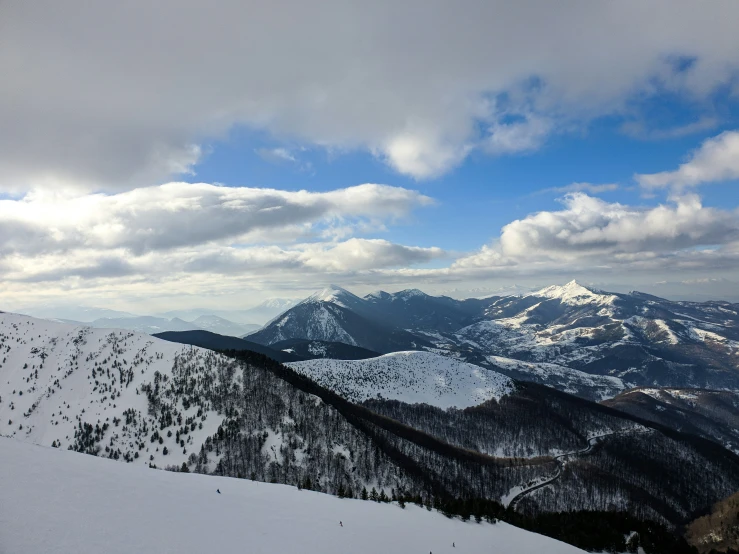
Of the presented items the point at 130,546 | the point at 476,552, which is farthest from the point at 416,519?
the point at 130,546

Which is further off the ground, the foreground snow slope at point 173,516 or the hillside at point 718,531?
the foreground snow slope at point 173,516

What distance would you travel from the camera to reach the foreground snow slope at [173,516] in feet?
105

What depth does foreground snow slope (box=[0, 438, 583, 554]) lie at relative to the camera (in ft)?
105

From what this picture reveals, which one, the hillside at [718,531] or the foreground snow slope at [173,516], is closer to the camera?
the foreground snow slope at [173,516]

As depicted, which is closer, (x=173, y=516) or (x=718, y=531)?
(x=173, y=516)

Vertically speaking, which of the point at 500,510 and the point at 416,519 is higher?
the point at 416,519

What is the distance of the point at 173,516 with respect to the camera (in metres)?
41.3

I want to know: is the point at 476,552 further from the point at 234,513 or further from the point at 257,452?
the point at 257,452

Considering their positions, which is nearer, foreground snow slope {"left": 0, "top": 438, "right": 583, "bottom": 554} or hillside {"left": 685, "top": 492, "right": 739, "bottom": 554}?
foreground snow slope {"left": 0, "top": 438, "right": 583, "bottom": 554}

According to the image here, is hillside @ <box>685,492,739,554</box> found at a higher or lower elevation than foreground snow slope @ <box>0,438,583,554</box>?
lower

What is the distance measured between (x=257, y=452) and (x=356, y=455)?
45.1 metres

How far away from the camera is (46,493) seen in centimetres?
3628

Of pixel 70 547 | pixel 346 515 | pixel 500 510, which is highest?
pixel 70 547

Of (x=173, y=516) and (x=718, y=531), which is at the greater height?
(x=173, y=516)
